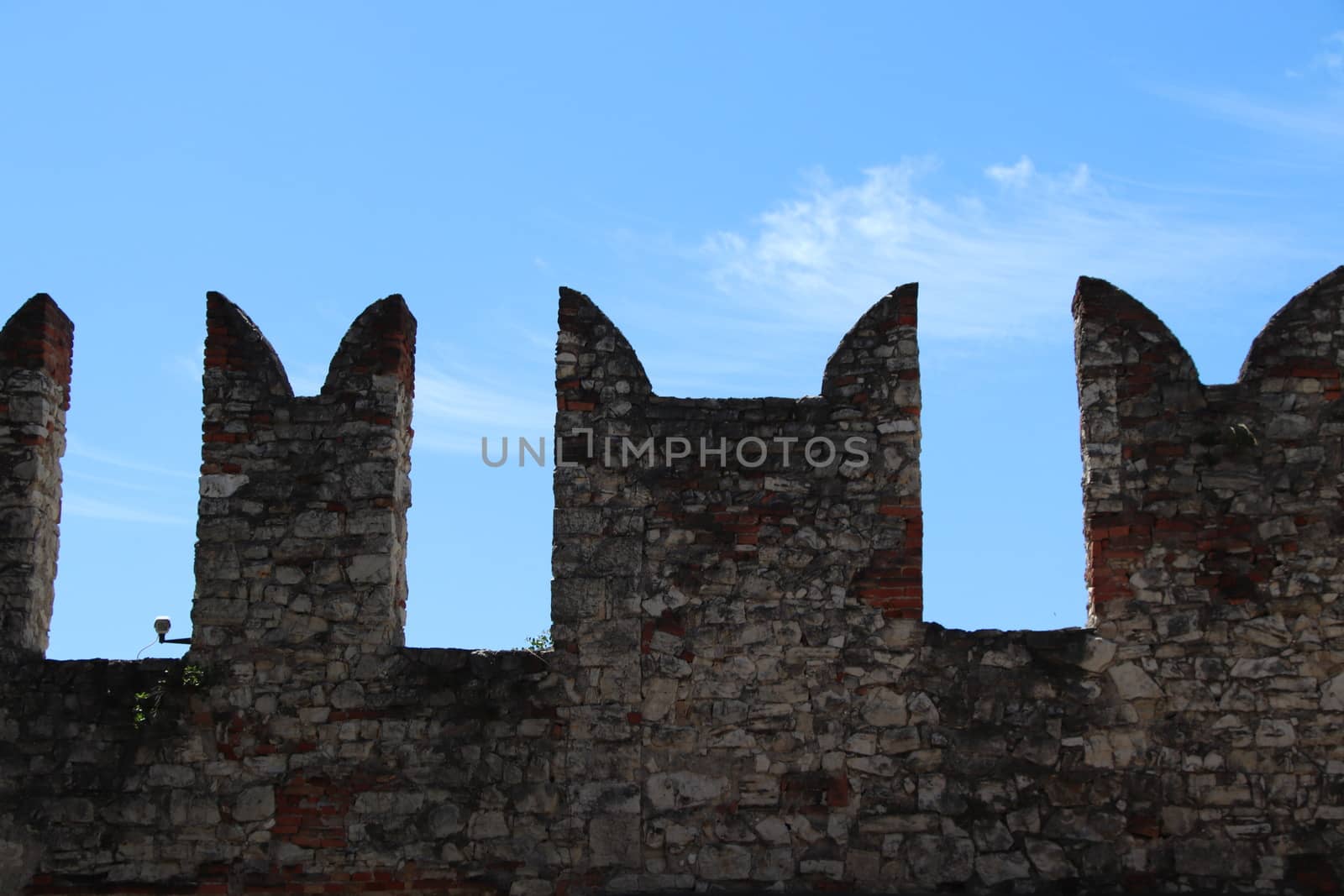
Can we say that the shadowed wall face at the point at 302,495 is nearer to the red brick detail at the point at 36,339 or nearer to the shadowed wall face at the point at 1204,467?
the red brick detail at the point at 36,339

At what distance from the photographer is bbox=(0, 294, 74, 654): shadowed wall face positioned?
33.3ft

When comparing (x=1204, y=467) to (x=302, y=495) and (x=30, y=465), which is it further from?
(x=30, y=465)

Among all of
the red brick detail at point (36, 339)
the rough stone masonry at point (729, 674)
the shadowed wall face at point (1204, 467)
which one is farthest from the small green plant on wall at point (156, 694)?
the shadowed wall face at point (1204, 467)

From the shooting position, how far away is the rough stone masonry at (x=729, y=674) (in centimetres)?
952

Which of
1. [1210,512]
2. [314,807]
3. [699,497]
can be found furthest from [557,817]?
[1210,512]

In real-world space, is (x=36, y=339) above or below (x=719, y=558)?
above

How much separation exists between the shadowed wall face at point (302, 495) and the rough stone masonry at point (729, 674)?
20 millimetres

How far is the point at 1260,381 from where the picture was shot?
10.1 m

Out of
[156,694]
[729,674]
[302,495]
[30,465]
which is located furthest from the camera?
[30,465]

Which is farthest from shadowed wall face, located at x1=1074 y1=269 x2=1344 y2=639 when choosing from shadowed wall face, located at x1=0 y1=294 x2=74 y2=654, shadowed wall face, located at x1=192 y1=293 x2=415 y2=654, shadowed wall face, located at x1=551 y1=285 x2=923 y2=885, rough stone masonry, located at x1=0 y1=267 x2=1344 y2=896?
shadowed wall face, located at x1=0 y1=294 x2=74 y2=654

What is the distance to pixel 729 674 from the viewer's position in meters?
9.75

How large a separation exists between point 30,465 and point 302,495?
1671 mm

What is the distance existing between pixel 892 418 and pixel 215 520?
399 cm

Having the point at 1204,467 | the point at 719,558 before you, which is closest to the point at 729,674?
the point at 719,558
